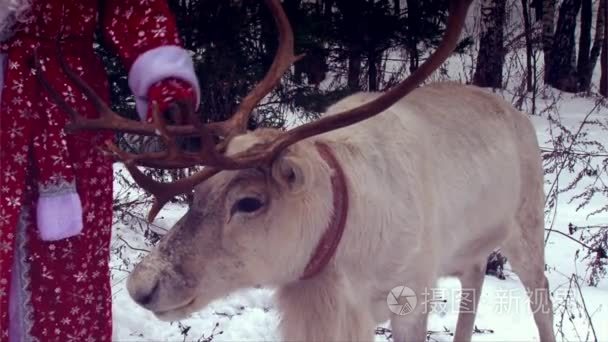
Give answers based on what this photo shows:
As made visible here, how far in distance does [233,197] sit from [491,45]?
25.2 ft

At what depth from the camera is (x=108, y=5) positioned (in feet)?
7.18

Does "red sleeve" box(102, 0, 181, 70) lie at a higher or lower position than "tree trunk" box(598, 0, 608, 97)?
lower

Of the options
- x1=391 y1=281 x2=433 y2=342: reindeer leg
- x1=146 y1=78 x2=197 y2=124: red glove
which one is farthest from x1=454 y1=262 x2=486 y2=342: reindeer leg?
x1=146 y1=78 x2=197 y2=124: red glove

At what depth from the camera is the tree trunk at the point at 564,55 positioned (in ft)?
37.7

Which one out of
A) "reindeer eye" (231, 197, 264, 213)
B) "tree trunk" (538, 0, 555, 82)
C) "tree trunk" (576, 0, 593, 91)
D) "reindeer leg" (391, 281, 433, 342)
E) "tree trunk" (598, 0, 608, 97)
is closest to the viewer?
"reindeer eye" (231, 197, 264, 213)

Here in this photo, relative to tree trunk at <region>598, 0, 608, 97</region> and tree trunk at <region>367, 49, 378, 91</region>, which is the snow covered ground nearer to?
tree trunk at <region>367, 49, 378, 91</region>

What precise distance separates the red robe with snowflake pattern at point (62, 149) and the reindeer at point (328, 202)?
0.39 feet

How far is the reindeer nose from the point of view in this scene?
198cm

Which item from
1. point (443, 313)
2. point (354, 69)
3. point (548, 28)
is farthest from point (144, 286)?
point (548, 28)

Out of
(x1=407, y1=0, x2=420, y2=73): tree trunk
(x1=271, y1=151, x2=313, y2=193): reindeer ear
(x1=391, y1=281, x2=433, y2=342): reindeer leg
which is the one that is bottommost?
(x1=391, y1=281, x2=433, y2=342): reindeer leg

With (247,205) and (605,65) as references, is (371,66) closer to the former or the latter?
(247,205)

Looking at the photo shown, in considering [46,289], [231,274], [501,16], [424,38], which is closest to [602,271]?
[424,38]

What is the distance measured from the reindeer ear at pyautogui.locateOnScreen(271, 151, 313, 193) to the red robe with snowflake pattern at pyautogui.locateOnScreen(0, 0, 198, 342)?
34 cm

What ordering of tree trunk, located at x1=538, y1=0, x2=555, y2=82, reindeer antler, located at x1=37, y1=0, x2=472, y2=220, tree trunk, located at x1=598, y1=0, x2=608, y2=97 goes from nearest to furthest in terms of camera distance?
reindeer antler, located at x1=37, y1=0, x2=472, y2=220 → tree trunk, located at x1=538, y1=0, x2=555, y2=82 → tree trunk, located at x1=598, y1=0, x2=608, y2=97
